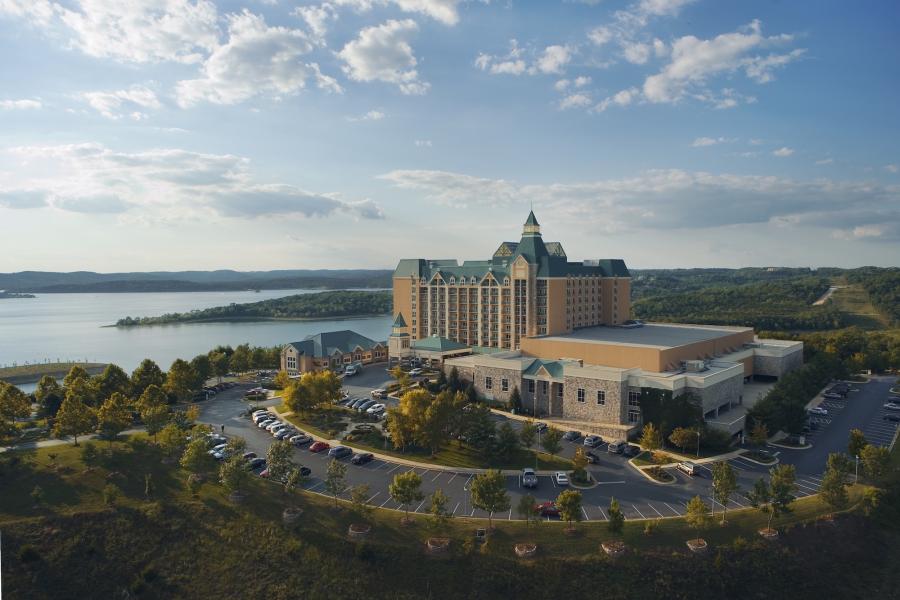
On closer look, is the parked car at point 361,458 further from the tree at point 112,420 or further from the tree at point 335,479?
the tree at point 112,420

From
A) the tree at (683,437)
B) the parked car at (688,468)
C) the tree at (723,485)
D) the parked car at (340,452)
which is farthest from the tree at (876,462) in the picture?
the parked car at (340,452)

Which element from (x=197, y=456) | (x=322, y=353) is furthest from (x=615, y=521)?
(x=322, y=353)

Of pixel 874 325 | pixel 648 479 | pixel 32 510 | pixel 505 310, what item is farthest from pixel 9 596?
pixel 874 325

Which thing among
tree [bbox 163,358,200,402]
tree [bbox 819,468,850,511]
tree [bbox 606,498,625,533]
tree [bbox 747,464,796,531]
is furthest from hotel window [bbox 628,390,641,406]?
tree [bbox 163,358,200,402]

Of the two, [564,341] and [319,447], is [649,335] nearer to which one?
[564,341]

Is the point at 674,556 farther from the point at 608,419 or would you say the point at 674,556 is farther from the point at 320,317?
the point at 320,317

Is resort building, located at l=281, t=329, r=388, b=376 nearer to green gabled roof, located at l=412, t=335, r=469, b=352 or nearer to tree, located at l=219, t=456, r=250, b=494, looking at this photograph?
green gabled roof, located at l=412, t=335, r=469, b=352
